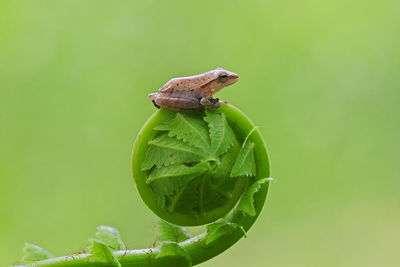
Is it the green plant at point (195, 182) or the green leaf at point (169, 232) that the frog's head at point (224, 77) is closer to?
the green plant at point (195, 182)

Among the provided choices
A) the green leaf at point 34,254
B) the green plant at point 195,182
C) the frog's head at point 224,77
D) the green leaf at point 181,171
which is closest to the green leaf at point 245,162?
the green plant at point 195,182

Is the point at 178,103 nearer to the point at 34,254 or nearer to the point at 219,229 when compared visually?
the point at 219,229

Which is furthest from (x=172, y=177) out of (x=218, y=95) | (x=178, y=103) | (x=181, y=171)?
(x=218, y=95)

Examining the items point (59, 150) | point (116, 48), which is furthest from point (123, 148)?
point (116, 48)

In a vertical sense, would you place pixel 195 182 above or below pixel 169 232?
above

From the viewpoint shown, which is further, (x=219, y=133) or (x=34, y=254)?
(x=34, y=254)

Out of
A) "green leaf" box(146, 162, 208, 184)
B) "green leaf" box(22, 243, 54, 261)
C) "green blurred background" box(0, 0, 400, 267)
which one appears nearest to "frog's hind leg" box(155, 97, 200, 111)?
"green leaf" box(146, 162, 208, 184)

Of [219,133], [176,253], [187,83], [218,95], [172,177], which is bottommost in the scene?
[176,253]
